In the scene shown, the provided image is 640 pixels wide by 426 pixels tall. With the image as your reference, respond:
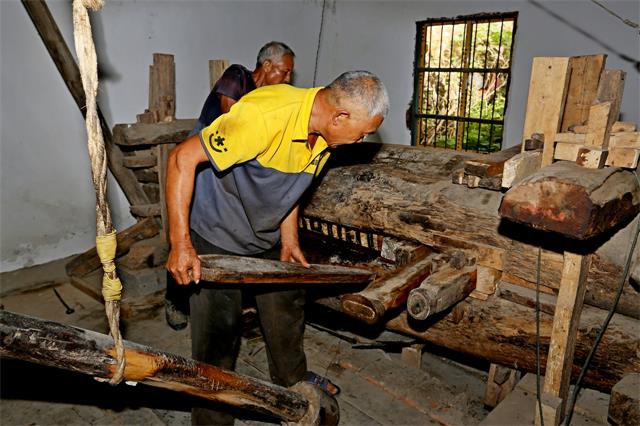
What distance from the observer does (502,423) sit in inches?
92.7

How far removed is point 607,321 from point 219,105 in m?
2.91

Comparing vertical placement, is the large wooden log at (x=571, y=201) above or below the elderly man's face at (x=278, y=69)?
below

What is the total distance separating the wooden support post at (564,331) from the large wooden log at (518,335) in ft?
0.34

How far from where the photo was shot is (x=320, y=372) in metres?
3.42

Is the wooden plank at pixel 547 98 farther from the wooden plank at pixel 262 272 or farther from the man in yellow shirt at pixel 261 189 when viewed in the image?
the wooden plank at pixel 262 272

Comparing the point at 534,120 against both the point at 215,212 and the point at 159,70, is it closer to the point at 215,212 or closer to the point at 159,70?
the point at 215,212

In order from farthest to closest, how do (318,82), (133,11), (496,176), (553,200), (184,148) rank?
1. (318,82)
2. (133,11)
3. (496,176)
4. (184,148)
5. (553,200)

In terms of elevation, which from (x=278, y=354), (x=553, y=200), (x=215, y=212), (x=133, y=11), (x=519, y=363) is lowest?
(x=278, y=354)

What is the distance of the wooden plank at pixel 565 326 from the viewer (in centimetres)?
213

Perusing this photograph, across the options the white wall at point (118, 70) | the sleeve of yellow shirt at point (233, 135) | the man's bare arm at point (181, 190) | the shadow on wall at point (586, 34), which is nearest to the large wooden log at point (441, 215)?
the sleeve of yellow shirt at point (233, 135)

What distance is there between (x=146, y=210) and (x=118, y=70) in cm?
162

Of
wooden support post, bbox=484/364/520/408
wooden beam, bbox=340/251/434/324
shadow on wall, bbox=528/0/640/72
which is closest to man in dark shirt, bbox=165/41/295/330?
wooden beam, bbox=340/251/434/324

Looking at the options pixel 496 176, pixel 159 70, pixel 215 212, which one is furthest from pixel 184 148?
pixel 159 70

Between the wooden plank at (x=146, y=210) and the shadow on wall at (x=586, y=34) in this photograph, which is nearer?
the wooden plank at (x=146, y=210)
